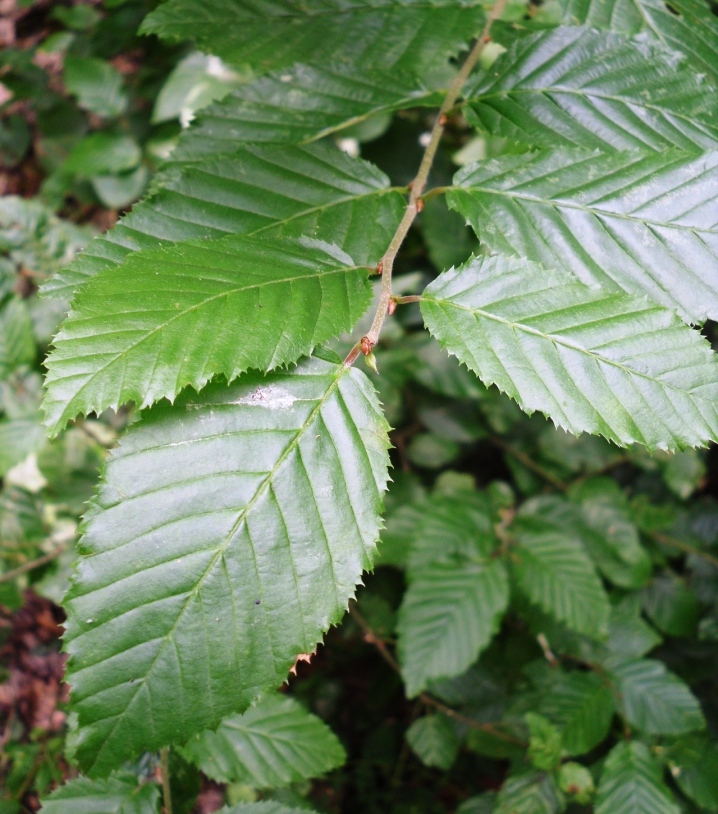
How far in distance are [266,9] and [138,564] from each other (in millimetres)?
967

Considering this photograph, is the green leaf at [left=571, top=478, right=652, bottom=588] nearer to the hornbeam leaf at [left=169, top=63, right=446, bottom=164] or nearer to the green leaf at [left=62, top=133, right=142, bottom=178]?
the hornbeam leaf at [left=169, top=63, right=446, bottom=164]

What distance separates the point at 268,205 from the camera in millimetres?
849

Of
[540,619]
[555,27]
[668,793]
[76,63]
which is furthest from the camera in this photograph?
[76,63]

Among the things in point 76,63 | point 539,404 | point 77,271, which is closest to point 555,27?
point 539,404

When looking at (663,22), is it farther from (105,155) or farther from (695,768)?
(105,155)

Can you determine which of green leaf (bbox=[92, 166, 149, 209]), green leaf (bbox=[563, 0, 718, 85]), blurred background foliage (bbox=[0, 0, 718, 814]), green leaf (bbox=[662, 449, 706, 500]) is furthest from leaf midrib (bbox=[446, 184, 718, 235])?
green leaf (bbox=[92, 166, 149, 209])

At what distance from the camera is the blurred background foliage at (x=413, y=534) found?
1728 millimetres

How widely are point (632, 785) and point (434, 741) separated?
0.57 meters

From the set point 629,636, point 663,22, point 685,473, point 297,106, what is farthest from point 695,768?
point 297,106

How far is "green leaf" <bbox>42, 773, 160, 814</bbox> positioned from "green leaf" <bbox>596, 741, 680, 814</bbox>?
3.49 ft

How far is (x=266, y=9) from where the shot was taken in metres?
1.07

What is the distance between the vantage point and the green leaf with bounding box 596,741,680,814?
1.44 meters

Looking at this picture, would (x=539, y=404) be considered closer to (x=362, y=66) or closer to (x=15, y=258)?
(x=362, y=66)

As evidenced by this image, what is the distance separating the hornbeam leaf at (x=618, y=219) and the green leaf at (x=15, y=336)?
1.64 metres
